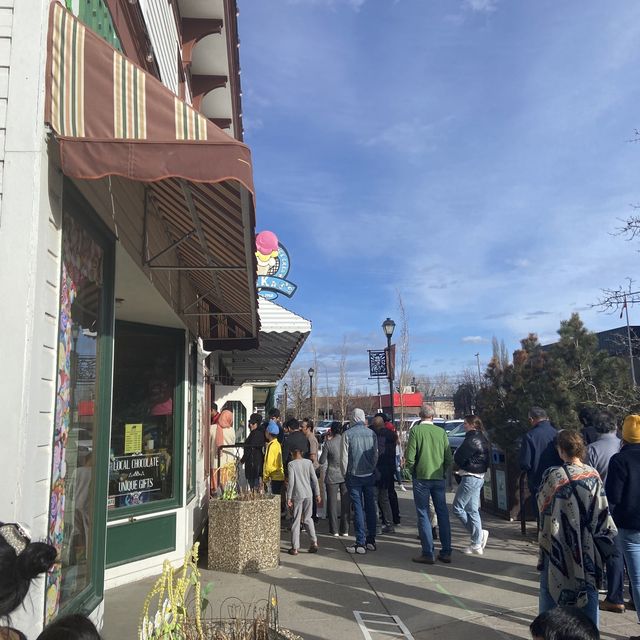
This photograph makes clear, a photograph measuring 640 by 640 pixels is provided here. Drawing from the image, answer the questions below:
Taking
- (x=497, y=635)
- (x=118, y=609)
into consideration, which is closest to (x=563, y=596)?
(x=497, y=635)

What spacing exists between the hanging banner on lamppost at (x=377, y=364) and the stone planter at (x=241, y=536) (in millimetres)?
19250

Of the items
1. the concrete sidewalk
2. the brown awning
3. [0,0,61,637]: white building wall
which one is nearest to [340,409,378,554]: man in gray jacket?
the concrete sidewalk

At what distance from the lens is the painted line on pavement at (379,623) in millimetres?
4742

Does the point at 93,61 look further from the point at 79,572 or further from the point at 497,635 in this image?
the point at 497,635

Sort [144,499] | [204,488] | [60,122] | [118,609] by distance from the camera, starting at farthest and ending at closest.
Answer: [204,488]
[144,499]
[118,609]
[60,122]

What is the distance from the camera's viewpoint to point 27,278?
2.81 metres

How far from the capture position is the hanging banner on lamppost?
26294mm

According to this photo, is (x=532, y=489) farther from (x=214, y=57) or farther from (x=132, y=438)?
(x=214, y=57)

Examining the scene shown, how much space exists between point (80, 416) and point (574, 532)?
3295 millimetres

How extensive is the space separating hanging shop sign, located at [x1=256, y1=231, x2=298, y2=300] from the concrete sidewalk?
6350mm

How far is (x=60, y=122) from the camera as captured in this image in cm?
302

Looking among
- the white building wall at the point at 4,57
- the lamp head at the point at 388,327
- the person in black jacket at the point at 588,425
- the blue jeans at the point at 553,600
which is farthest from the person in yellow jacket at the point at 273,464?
the lamp head at the point at 388,327

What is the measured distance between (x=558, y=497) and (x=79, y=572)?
10.5 feet

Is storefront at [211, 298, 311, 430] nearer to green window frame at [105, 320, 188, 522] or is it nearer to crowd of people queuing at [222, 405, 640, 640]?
crowd of people queuing at [222, 405, 640, 640]
